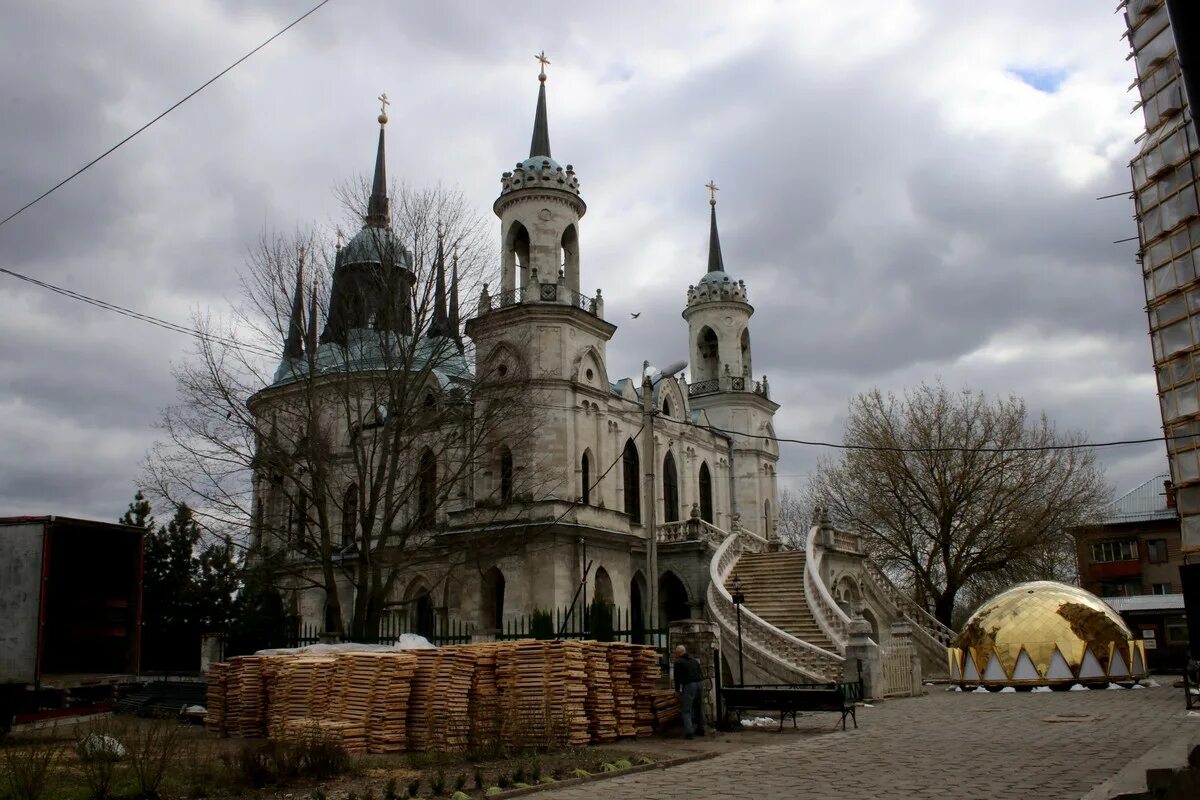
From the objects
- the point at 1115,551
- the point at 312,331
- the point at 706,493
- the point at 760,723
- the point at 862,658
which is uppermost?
the point at 312,331

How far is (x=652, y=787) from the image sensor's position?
1087 centimetres

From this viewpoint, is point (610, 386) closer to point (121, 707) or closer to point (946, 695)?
point (946, 695)

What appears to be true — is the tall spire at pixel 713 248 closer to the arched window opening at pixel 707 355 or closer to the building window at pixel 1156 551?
the arched window opening at pixel 707 355

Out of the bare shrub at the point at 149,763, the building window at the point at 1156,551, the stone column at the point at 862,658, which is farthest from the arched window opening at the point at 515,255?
the building window at the point at 1156,551

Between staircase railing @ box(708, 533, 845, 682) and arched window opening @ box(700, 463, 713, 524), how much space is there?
41.4ft

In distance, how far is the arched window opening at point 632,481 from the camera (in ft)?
120

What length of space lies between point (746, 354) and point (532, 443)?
654 inches

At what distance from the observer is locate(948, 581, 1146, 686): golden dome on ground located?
24656mm

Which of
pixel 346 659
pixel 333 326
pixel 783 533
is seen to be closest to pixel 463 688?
pixel 346 659

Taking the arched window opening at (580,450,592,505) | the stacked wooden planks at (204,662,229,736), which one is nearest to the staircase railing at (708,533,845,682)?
the arched window opening at (580,450,592,505)

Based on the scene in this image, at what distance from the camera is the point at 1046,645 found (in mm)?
24781

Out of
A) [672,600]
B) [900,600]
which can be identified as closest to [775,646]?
[672,600]

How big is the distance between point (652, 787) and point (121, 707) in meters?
17.0

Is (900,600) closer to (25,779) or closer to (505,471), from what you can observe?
(505,471)
